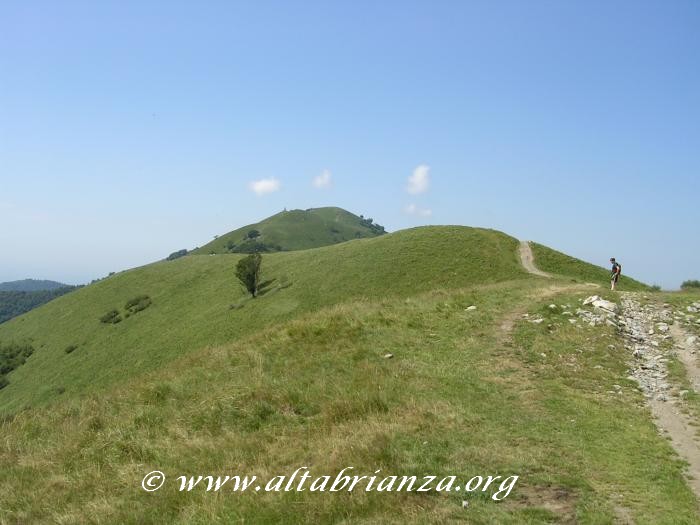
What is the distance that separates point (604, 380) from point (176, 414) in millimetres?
12513

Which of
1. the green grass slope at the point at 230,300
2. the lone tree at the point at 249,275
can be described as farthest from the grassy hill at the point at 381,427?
the lone tree at the point at 249,275

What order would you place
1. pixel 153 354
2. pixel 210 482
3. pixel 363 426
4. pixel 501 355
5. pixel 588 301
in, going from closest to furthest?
pixel 210 482 → pixel 363 426 → pixel 501 355 → pixel 588 301 → pixel 153 354

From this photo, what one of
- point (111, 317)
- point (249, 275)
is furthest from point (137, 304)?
point (249, 275)

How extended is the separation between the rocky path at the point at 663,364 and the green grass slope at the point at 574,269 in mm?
24833

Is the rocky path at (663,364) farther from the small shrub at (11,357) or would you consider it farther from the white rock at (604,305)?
the small shrub at (11,357)

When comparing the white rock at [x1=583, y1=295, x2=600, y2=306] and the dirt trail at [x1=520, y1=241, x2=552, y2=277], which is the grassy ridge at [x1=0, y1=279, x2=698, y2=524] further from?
the dirt trail at [x1=520, y1=241, x2=552, y2=277]

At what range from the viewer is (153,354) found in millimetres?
60594

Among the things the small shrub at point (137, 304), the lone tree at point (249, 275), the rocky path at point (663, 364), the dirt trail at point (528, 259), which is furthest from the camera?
the small shrub at point (137, 304)

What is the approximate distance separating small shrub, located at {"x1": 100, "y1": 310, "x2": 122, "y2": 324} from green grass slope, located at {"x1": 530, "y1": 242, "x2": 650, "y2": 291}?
67.7m

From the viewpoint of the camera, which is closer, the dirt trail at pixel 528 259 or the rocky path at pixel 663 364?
the rocky path at pixel 663 364

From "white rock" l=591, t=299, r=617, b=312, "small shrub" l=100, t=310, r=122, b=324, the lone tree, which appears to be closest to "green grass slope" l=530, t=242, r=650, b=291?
"white rock" l=591, t=299, r=617, b=312

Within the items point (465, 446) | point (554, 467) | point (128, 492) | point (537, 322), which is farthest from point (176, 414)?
point (537, 322)

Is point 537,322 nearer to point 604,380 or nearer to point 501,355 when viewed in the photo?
point 501,355

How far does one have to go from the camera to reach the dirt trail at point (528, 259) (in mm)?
46500
